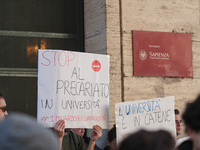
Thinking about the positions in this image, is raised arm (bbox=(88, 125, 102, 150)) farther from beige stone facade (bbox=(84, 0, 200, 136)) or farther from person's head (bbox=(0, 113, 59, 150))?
person's head (bbox=(0, 113, 59, 150))

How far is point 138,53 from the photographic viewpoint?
605 cm

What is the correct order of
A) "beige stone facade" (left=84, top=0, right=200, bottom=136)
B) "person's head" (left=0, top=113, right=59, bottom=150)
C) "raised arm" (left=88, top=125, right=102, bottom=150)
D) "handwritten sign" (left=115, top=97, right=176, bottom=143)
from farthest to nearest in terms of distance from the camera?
"beige stone facade" (left=84, top=0, right=200, bottom=136), "handwritten sign" (left=115, top=97, right=176, bottom=143), "raised arm" (left=88, top=125, right=102, bottom=150), "person's head" (left=0, top=113, right=59, bottom=150)

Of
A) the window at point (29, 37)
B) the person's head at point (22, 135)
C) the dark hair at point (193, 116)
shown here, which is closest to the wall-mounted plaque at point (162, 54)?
the window at point (29, 37)

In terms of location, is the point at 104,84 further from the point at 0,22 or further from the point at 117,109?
the point at 0,22

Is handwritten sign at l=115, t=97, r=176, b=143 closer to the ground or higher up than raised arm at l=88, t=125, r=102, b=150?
higher up

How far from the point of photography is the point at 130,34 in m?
6.08

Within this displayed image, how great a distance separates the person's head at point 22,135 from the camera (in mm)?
846

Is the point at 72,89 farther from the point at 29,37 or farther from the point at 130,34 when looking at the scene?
the point at 29,37

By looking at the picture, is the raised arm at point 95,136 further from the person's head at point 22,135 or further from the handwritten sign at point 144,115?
the person's head at point 22,135

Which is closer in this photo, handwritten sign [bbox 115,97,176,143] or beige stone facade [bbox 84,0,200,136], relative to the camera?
handwritten sign [bbox 115,97,176,143]

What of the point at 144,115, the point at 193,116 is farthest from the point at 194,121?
the point at 144,115

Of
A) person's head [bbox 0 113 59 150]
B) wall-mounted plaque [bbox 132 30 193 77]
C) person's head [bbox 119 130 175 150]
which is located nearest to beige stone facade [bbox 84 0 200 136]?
wall-mounted plaque [bbox 132 30 193 77]

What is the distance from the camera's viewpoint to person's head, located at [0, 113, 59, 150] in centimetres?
85

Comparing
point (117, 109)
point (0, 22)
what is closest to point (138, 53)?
point (117, 109)
